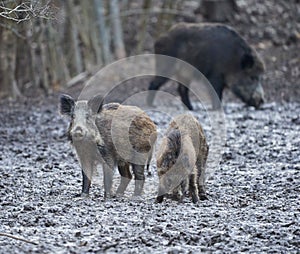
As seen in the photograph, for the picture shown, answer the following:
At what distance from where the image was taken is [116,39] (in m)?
20.8

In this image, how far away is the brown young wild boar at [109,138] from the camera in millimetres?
7977

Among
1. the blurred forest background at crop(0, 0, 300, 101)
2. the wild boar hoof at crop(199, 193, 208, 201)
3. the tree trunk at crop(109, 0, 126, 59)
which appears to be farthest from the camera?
the tree trunk at crop(109, 0, 126, 59)

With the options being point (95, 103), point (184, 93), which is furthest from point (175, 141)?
point (184, 93)

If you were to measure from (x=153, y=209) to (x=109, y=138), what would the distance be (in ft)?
3.07

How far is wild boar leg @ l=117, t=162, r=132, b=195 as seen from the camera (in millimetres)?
8602

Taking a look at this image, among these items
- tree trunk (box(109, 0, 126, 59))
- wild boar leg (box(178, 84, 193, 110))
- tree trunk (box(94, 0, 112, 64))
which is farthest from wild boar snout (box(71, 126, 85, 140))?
tree trunk (box(109, 0, 126, 59))

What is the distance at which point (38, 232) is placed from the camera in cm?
660

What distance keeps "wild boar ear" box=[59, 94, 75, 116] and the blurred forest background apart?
25.8ft

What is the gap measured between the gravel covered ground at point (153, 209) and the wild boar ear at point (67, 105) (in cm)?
82

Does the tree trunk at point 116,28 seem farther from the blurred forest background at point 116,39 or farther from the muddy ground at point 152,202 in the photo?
the muddy ground at point 152,202

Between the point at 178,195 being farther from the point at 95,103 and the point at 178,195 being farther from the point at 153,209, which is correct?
the point at 95,103

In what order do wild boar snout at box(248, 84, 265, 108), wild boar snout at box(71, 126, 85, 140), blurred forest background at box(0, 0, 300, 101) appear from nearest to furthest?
1. wild boar snout at box(71, 126, 85, 140)
2. wild boar snout at box(248, 84, 265, 108)
3. blurred forest background at box(0, 0, 300, 101)

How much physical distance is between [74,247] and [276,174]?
A: 13.3ft

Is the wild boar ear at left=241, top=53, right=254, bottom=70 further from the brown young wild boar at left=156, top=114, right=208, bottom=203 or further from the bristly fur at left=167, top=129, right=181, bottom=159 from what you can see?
the bristly fur at left=167, top=129, right=181, bottom=159
